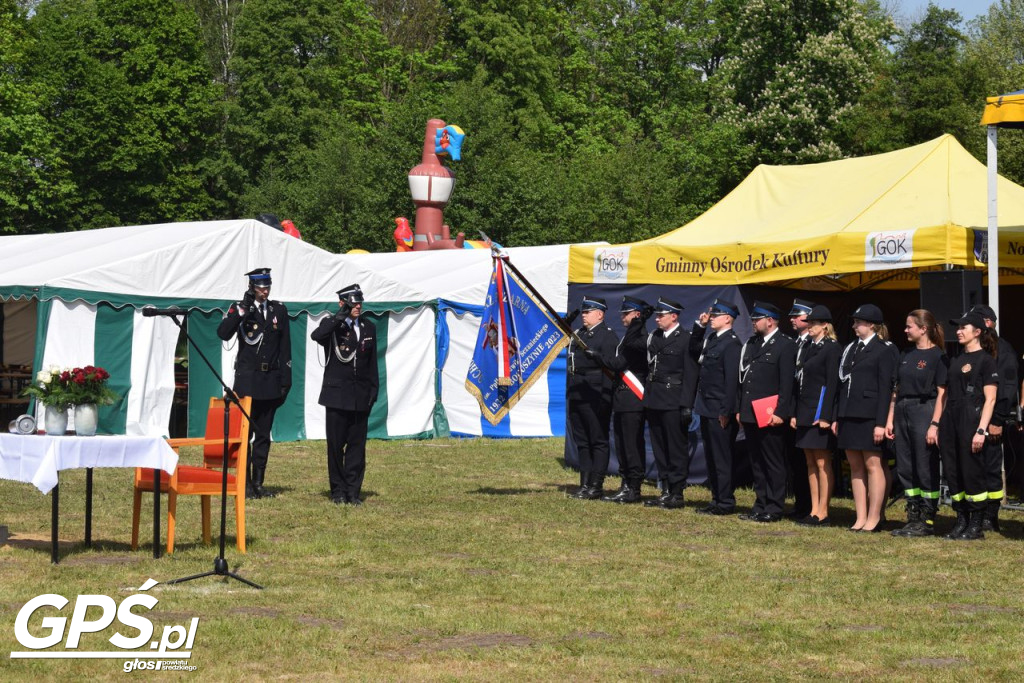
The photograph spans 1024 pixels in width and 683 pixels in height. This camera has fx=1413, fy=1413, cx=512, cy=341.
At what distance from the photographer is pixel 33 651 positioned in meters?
6.28

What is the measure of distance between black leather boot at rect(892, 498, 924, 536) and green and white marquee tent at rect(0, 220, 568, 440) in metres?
9.34

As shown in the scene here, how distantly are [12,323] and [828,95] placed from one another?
22.7 m

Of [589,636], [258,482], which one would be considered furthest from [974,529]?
[258,482]

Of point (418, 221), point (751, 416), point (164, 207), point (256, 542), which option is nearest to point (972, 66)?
point (418, 221)

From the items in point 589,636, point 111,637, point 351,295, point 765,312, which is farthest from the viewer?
point 351,295

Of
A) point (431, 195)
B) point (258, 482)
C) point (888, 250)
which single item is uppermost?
point (431, 195)

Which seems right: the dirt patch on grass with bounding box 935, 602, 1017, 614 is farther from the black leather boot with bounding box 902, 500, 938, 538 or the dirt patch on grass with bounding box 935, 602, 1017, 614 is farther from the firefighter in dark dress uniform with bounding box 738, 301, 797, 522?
the firefighter in dark dress uniform with bounding box 738, 301, 797, 522

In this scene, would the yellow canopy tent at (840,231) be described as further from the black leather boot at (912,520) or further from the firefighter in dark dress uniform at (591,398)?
the black leather boot at (912,520)

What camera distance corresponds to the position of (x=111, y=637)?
257 inches

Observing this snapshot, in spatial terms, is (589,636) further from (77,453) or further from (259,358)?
(259,358)

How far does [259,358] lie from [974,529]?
19.5ft

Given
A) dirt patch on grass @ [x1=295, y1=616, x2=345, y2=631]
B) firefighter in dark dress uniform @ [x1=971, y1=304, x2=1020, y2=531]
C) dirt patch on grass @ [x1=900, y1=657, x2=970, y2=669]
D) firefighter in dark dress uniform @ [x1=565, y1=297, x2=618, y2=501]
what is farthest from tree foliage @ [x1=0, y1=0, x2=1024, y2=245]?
dirt patch on grass @ [x1=900, y1=657, x2=970, y2=669]

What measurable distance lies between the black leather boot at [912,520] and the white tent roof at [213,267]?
387 inches

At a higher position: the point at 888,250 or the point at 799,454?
the point at 888,250
